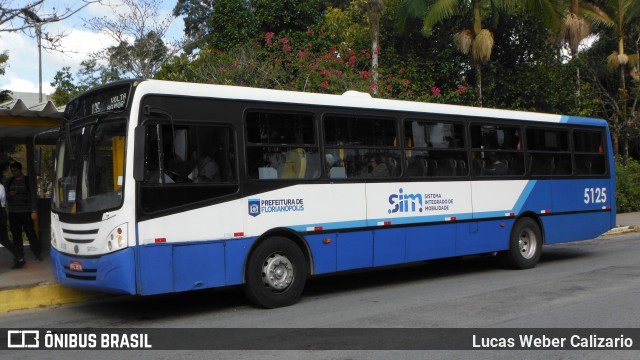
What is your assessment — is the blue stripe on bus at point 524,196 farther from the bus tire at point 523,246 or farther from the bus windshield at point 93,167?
the bus windshield at point 93,167

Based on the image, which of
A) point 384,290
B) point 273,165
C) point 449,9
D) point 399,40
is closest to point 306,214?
point 273,165

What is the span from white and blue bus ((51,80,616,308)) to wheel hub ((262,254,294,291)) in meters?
0.02

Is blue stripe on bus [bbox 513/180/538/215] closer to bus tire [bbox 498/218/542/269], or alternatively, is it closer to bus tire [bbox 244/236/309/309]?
bus tire [bbox 498/218/542/269]

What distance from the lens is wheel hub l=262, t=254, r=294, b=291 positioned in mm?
8602

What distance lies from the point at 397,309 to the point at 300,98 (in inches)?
124

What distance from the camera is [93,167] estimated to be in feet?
26.2

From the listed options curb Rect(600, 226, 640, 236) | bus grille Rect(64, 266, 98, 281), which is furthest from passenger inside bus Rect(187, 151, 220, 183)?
curb Rect(600, 226, 640, 236)

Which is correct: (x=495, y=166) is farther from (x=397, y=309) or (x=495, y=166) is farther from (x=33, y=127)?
A: (x=33, y=127)

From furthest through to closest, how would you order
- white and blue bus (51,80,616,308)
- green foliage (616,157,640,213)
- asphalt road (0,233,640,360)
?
1. green foliage (616,157,640,213)
2. white and blue bus (51,80,616,308)
3. asphalt road (0,233,640,360)

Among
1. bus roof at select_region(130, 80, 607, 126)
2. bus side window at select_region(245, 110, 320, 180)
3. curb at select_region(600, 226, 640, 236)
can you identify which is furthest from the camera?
curb at select_region(600, 226, 640, 236)

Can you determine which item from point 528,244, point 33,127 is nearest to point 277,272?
point 33,127

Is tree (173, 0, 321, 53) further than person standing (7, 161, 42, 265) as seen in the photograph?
Yes

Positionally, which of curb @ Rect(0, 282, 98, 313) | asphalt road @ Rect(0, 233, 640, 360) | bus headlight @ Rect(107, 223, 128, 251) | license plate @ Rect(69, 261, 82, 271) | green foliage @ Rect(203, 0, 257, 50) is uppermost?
green foliage @ Rect(203, 0, 257, 50)

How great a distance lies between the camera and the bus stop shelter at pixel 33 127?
10384 mm
